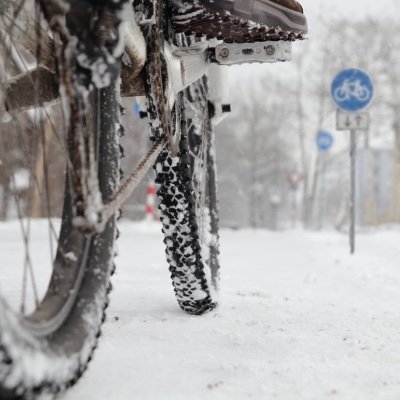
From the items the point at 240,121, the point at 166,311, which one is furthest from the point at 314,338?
the point at 240,121

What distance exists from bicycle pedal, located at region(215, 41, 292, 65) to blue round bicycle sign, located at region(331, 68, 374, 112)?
5826 millimetres

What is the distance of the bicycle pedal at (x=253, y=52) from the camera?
7.65ft

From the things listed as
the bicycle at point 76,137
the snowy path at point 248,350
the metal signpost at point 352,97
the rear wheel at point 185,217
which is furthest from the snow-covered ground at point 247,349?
the metal signpost at point 352,97

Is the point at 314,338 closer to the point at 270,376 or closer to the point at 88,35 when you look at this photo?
the point at 270,376

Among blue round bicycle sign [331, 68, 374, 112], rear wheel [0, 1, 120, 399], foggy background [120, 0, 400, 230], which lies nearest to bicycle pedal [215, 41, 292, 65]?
rear wheel [0, 1, 120, 399]

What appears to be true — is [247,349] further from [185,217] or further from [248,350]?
[185,217]

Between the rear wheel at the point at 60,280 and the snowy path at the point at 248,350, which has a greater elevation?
the rear wheel at the point at 60,280

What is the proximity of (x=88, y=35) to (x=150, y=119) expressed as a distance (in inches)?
29.6

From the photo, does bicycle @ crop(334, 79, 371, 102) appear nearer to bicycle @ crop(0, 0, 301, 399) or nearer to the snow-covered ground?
the snow-covered ground

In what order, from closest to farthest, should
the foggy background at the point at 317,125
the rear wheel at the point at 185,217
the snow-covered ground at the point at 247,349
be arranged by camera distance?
the snow-covered ground at the point at 247,349 < the rear wheel at the point at 185,217 < the foggy background at the point at 317,125

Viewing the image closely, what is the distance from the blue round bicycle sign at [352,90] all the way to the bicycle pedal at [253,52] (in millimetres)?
5826

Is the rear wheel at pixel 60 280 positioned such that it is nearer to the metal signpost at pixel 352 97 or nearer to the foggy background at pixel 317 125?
the metal signpost at pixel 352 97

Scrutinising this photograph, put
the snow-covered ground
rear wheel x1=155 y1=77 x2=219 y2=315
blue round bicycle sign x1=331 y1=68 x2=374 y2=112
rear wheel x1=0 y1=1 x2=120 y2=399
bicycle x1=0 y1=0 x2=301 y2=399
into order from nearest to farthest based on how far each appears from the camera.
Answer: rear wheel x1=0 y1=1 x2=120 y2=399 < bicycle x1=0 y1=0 x2=301 y2=399 < the snow-covered ground < rear wheel x1=155 y1=77 x2=219 y2=315 < blue round bicycle sign x1=331 y1=68 x2=374 y2=112

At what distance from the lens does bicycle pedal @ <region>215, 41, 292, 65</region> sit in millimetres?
2332
